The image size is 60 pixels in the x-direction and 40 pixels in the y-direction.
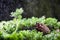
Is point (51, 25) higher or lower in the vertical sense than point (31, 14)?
lower

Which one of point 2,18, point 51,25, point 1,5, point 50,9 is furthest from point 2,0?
point 51,25

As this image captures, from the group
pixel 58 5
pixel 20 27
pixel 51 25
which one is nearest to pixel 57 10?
pixel 58 5

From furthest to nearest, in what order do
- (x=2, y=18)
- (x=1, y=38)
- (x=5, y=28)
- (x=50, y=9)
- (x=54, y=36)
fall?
(x=50, y=9) → (x=2, y=18) → (x=5, y=28) → (x=54, y=36) → (x=1, y=38)

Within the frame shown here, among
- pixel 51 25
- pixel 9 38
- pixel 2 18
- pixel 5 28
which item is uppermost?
pixel 2 18

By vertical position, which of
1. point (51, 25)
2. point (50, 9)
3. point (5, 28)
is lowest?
point (5, 28)

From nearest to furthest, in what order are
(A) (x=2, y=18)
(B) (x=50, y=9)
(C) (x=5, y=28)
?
(C) (x=5, y=28) < (A) (x=2, y=18) < (B) (x=50, y=9)

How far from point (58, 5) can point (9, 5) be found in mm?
2457

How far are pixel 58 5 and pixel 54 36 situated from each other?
269 inches

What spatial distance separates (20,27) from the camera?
260 centimetres

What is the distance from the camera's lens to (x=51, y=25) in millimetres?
3150

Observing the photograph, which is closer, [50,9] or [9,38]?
[9,38]

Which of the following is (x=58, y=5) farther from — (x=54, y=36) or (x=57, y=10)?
(x=54, y=36)

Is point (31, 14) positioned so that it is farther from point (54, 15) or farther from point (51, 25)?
point (51, 25)

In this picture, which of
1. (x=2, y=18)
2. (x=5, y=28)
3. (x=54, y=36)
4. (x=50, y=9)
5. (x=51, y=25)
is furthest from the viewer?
(x=50, y=9)
